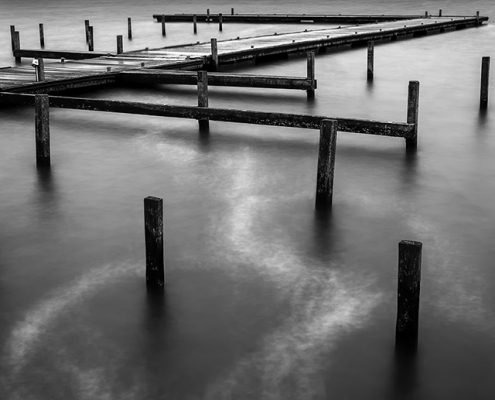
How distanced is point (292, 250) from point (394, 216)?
2196mm

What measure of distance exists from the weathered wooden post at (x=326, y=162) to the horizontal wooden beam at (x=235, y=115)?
7.89 feet

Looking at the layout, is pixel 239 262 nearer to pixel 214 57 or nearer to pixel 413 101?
pixel 413 101

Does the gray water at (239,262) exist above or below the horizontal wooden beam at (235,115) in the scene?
below

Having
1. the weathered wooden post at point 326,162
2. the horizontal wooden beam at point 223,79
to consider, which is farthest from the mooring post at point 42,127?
the horizontal wooden beam at point 223,79

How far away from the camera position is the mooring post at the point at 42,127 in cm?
1311

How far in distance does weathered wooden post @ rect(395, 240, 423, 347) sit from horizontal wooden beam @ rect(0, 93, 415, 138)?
6.84 meters

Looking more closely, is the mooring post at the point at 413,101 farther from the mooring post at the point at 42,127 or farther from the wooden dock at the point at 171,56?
the wooden dock at the point at 171,56

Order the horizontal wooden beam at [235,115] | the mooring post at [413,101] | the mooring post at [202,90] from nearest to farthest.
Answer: the horizontal wooden beam at [235,115] → the mooring post at [413,101] → the mooring post at [202,90]

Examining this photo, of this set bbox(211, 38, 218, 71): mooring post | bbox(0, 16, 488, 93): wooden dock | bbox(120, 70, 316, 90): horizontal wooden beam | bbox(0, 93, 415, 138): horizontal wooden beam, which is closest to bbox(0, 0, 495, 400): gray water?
bbox(0, 93, 415, 138): horizontal wooden beam

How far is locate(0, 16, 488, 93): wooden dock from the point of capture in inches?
816

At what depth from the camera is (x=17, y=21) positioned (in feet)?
204

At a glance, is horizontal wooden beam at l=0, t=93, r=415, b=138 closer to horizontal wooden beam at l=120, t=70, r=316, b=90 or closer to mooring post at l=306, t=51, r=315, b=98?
horizontal wooden beam at l=120, t=70, r=316, b=90

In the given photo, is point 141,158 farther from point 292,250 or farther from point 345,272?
point 345,272

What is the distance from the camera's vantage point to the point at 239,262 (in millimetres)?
9438
